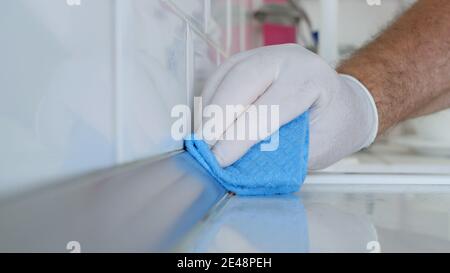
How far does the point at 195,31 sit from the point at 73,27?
1.38ft

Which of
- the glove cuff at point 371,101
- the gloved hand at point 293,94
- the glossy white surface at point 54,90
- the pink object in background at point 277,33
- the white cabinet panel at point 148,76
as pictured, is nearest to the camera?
the glossy white surface at point 54,90

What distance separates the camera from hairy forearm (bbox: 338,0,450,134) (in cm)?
67

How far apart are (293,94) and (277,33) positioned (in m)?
1.57

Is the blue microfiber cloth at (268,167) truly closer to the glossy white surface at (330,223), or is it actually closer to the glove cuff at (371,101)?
the glossy white surface at (330,223)

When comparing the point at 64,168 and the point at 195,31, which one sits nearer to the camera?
the point at 64,168

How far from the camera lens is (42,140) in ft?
0.94

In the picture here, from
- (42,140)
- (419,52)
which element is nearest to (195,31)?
(419,52)

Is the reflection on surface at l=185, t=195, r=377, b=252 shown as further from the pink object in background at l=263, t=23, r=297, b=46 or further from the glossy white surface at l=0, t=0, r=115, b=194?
the pink object in background at l=263, t=23, r=297, b=46

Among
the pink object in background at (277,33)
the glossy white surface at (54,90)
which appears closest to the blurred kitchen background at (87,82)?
the glossy white surface at (54,90)

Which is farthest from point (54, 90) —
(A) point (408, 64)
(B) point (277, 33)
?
(B) point (277, 33)

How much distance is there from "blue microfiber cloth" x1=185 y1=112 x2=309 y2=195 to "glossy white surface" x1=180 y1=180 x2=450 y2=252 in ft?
0.05

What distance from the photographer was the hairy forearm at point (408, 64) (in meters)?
0.67

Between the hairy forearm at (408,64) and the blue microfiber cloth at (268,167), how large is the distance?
20 cm
